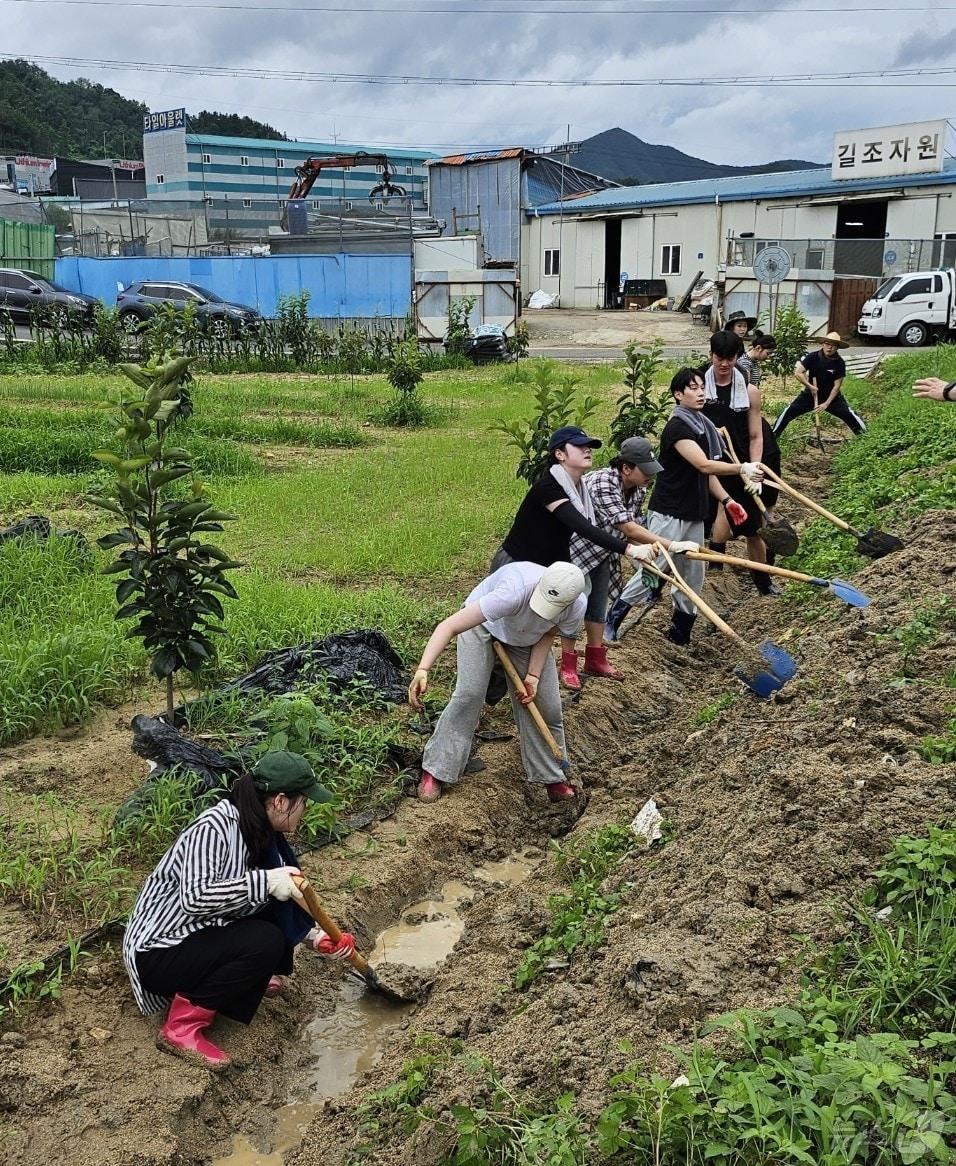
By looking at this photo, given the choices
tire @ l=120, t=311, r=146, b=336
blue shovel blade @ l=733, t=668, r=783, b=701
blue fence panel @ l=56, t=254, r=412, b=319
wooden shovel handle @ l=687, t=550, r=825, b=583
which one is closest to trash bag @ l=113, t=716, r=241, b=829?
blue shovel blade @ l=733, t=668, r=783, b=701

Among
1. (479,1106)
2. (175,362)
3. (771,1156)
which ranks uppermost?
(175,362)

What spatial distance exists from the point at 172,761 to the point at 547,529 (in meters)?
2.08

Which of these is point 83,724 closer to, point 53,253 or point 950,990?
point 950,990

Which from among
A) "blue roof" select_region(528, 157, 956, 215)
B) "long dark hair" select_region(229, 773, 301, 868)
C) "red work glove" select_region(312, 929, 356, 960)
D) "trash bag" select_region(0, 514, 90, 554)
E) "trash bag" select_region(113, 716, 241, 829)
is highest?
"blue roof" select_region(528, 157, 956, 215)

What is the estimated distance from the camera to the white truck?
22469mm

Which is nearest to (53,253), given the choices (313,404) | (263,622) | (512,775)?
(313,404)

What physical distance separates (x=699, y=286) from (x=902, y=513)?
2724 centimetres

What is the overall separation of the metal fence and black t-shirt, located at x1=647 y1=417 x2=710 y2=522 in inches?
872

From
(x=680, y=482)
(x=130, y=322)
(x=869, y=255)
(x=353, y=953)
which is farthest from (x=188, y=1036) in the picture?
(x=869, y=255)

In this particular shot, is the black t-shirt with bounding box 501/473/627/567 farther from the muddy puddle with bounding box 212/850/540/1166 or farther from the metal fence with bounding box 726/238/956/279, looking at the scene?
the metal fence with bounding box 726/238/956/279

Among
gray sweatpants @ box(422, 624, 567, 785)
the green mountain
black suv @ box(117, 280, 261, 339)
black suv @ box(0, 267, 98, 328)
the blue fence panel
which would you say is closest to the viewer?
gray sweatpants @ box(422, 624, 567, 785)

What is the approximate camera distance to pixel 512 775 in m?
5.14

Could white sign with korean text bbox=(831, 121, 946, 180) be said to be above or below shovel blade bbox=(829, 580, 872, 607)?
above

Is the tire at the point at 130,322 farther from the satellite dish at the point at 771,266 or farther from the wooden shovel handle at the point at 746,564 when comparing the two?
the wooden shovel handle at the point at 746,564
